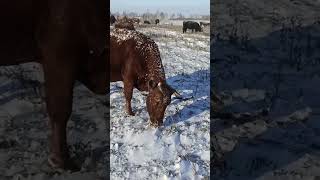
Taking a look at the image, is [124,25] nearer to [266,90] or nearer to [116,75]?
[116,75]

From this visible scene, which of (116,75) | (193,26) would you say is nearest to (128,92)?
(116,75)

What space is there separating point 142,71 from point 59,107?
1079 millimetres

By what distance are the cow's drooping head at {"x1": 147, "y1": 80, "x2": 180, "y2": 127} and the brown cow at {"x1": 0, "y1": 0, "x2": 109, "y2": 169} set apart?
0.74m

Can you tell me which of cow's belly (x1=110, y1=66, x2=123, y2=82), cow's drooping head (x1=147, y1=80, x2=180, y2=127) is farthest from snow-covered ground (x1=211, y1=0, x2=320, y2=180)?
cow's belly (x1=110, y1=66, x2=123, y2=82)

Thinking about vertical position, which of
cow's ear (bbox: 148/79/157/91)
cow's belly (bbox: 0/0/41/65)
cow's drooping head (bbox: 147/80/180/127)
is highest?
cow's belly (bbox: 0/0/41/65)

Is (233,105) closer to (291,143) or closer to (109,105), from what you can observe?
(291,143)

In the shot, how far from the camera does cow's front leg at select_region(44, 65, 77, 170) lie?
3941mm

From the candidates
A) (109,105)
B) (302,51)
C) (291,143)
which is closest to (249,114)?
(291,143)

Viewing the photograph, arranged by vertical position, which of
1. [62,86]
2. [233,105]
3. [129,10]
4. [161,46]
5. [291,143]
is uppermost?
[129,10]

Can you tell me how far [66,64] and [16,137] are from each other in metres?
0.97

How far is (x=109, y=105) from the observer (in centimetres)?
462

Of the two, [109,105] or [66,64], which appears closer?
[66,64]

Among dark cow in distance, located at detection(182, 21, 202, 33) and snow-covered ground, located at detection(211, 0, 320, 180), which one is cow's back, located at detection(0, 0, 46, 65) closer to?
dark cow in distance, located at detection(182, 21, 202, 33)

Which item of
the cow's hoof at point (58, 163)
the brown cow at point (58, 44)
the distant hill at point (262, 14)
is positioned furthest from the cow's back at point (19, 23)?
the distant hill at point (262, 14)
